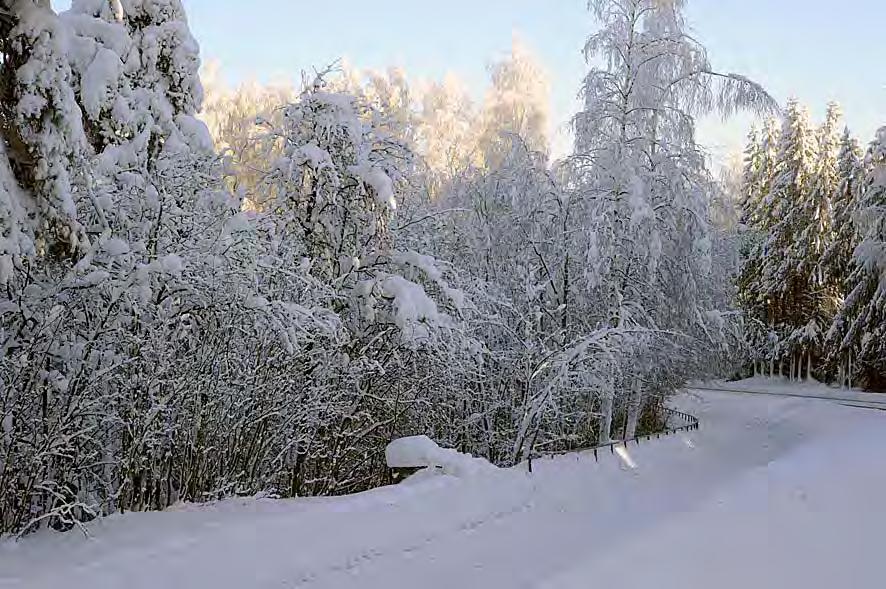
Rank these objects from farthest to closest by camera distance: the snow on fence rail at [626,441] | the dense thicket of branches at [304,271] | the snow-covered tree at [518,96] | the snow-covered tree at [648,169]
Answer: the snow-covered tree at [518,96]
the snow-covered tree at [648,169]
the snow on fence rail at [626,441]
the dense thicket of branches at [304,271]

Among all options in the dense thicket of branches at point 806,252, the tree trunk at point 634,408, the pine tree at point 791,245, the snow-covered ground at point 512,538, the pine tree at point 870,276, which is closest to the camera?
the snow-covered ground at point 512,538

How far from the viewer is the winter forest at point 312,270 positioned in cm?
430

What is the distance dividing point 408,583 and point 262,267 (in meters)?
2.22

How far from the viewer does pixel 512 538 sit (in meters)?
5.67

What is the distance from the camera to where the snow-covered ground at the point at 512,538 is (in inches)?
153

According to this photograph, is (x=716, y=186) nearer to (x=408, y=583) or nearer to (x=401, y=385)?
(x=401, y=385)

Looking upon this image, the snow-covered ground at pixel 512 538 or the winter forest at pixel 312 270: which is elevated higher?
the winter forest at pixel 312 270

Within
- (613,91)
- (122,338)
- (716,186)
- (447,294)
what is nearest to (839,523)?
(447,294)

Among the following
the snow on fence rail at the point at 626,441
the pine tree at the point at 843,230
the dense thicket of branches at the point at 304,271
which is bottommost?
the snow on fence rail at the point at 626,441

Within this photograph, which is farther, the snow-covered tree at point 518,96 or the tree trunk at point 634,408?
the snow-covered tree at point 518,96

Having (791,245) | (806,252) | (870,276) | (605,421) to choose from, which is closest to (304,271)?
(605,421)

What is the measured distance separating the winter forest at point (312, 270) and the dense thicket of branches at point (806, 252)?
1606 cm

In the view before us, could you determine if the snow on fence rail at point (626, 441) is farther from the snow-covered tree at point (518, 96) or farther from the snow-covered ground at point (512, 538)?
the snow-covered tree at point (518, 96)

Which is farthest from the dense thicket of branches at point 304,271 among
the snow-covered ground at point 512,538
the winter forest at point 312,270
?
the snow-covered ground at point 512,538
